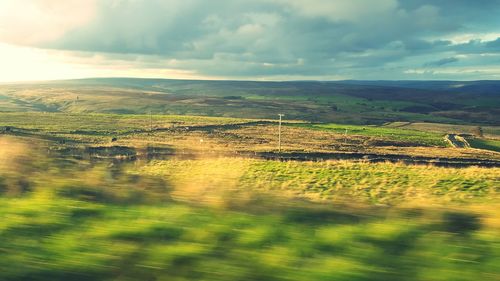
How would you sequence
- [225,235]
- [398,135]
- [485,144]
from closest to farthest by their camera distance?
[225,235], [485,144], [398,135]

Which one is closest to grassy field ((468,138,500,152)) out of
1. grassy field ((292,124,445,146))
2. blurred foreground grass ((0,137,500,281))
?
grassy field ((292,124,445,146))

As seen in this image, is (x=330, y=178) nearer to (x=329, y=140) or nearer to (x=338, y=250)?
(x=338, y=250)

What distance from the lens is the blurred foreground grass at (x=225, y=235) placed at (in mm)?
4629

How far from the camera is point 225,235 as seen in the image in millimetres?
5555

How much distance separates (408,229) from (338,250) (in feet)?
3.43

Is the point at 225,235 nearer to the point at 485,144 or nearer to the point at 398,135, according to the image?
the point at 485,144

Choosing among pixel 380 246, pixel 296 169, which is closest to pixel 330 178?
pixel 296 169

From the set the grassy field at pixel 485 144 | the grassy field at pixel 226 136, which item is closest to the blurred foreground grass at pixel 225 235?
the grassy field at pixel 226 136

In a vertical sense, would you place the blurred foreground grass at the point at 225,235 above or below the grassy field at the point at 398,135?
above

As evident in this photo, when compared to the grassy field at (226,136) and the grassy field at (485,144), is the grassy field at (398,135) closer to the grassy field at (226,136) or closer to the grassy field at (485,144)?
the grassy field at (226,136)

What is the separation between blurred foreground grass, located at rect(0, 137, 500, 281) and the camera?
463 cm

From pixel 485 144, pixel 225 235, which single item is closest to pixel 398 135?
pixel 485 144

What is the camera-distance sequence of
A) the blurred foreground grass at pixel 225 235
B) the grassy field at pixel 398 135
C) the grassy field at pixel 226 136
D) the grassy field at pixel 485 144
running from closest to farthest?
the blurred foreground grass at pixel 225 235, the grassy field at pixel 226 136, the grassy field at pixel 485 144, the grassy field at pixel 398 135

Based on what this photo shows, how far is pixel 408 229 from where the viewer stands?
554cm
